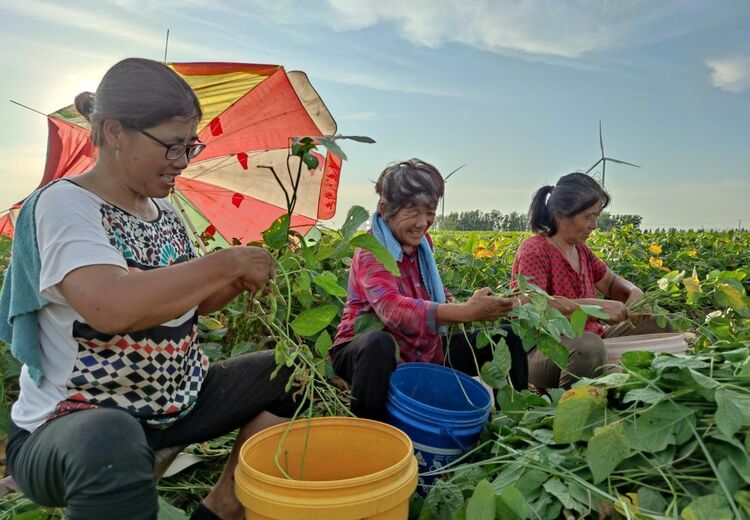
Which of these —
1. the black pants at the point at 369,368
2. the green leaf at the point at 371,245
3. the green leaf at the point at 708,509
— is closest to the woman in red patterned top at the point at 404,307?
the black pants at the point at 369,368

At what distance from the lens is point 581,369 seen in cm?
220

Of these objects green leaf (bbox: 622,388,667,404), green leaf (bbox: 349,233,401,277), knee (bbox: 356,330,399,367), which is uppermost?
green leaf (bbox: 349,233,401,277)

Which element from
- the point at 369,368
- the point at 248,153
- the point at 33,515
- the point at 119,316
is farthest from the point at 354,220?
the point at 248,153

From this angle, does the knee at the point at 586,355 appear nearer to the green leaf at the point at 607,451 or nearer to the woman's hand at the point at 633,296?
the woman's hand at the point at 633,296

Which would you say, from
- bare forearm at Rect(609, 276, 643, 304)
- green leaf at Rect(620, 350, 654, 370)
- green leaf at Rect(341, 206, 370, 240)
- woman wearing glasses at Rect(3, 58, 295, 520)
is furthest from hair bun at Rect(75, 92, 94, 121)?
bare forearm at Rect(609, 276, 643, 304)

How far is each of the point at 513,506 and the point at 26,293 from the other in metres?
1.06

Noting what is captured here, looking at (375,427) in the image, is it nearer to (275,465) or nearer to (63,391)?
(275,465)

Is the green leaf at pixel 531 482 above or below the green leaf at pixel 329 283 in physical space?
below

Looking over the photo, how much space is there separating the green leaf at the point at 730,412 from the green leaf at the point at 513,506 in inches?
16.3

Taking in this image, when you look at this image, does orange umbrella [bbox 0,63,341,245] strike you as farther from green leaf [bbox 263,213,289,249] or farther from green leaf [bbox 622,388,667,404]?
green leaf [bbox 622,388,667,404]

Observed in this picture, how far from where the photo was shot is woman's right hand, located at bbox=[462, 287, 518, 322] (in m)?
1.72

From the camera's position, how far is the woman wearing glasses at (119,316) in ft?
3.49

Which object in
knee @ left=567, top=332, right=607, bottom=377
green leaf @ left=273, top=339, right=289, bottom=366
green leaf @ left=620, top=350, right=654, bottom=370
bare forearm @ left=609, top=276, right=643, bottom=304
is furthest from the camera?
bare forearm @ left=609, top=276, right=643, bottom=304

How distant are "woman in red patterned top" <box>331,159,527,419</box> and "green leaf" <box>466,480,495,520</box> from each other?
1.68 ft
